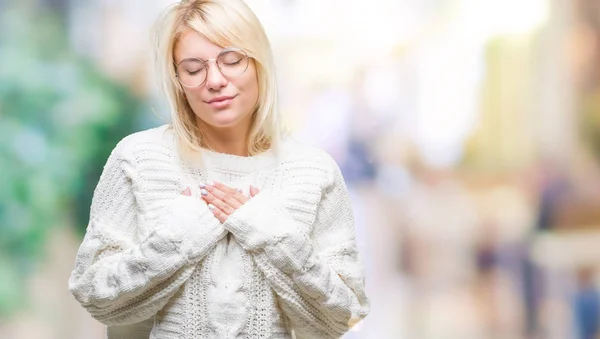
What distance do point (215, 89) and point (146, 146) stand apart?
19 centimetres

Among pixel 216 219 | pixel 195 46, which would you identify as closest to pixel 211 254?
pixel 216 219

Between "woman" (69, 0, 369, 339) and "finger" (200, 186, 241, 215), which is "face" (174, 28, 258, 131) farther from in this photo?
"finger" (200, 186, 241, 215)

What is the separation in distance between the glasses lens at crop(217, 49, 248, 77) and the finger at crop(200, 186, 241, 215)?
0.76ft

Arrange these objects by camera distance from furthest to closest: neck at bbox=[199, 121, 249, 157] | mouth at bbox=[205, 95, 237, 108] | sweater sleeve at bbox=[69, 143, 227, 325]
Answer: neck at bbox=[199, 121, 249, 157] → mouth at bbox=[205, 95, 237, 108] → sweater sleeve at bbox=[69, 143, 227, 325]

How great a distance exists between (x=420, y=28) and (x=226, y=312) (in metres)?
2.36

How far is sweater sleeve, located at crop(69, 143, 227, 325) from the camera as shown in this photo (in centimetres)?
171

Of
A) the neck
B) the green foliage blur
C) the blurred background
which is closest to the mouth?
the neck

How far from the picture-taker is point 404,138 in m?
3.85

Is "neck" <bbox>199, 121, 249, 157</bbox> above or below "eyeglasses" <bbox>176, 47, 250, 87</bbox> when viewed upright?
below

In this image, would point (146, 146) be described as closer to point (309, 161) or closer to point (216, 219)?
point (216, 219)

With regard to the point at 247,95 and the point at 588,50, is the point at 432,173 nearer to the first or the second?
the point at 588,50

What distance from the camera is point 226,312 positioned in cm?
176

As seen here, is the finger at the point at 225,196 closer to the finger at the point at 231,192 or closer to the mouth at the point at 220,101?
the finger at the point at 231,192

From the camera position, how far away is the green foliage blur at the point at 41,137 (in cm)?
367
